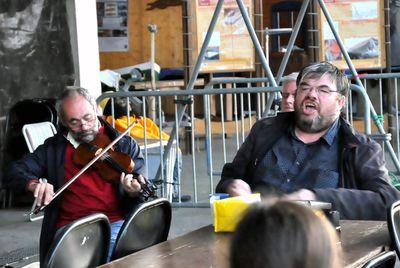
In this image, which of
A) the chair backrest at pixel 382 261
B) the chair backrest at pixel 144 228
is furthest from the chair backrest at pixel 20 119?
the chair backrest at pixel 382 261

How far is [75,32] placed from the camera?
846 centimetres

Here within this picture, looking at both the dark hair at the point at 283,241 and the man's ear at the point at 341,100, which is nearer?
the dark hair at the point at 283,241

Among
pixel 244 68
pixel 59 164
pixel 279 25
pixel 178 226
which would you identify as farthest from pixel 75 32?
pixel 279 25

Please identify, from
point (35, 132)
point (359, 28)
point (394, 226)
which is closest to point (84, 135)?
point (394, 226)

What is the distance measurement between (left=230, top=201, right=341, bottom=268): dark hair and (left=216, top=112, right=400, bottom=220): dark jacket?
217 cm

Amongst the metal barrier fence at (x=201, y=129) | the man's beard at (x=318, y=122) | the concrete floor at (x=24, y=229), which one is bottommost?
the concrete floor at (x=24, y=229)

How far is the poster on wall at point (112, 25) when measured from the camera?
13.6 m

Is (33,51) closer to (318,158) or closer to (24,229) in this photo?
(24,229)

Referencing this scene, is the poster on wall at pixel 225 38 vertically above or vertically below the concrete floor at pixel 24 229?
above

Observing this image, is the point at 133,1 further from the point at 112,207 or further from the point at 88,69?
the point at 112,207

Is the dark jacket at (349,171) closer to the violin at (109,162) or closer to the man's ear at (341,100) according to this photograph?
the man's ear at (341,100)

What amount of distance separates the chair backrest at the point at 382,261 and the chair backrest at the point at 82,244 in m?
1.16

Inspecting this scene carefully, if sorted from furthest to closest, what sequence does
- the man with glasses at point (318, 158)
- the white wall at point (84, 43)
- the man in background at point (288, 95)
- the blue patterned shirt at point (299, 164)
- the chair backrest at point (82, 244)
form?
1. the white wall at point (84, 43)
2. the man in background at point (288, 95)
3. the blue patterned shirt at point (299, 164)
4. the man with glasses at point (318, 158)
5. the chair backrest at point (82, 244)

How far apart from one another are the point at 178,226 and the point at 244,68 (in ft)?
13.5
